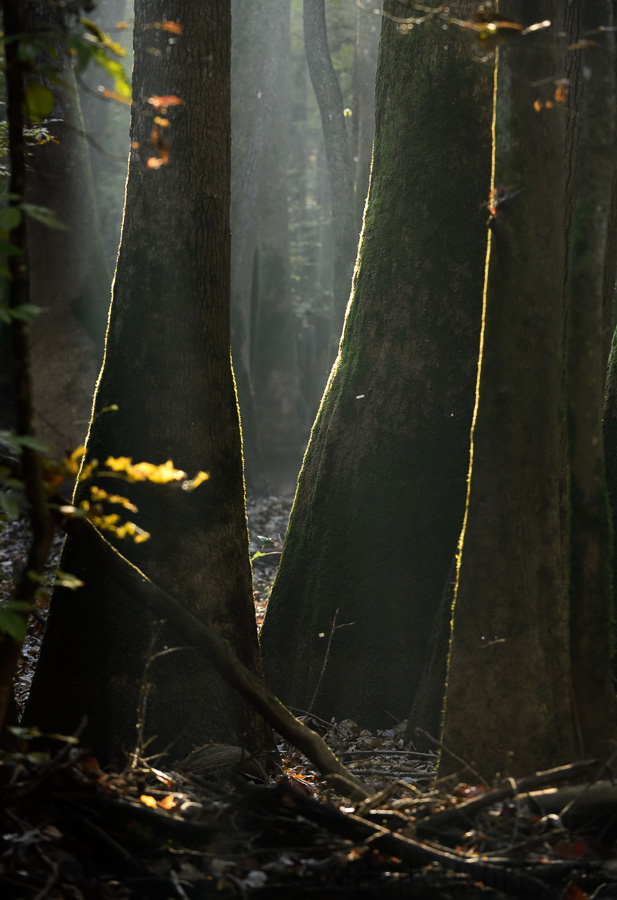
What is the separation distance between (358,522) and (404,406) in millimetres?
849

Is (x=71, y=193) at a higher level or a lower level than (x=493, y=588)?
higher

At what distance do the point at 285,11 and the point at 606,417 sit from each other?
1140 cm

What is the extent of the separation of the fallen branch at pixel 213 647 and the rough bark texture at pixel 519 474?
0.63m

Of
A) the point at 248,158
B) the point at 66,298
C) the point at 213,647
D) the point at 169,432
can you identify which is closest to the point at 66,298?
the point at 66,298

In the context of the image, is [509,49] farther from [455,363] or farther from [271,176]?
[271,176]

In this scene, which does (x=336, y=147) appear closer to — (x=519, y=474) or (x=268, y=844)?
(x=519, y=474)

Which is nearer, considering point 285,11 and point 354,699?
point 354,699

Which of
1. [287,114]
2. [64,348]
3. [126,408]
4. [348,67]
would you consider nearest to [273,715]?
[126,408]

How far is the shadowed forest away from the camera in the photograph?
3402 millimetres

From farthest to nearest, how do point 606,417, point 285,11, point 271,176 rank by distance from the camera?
point 271,176 < point 285,11 < point 606,417

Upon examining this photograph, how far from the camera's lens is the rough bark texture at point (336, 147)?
1496cm

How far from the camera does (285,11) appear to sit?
51.5 feet

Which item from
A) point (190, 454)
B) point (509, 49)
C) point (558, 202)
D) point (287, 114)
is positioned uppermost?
point (287, 114)

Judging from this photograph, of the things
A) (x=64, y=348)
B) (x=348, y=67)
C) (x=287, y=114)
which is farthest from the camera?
(x=348, y=67)
